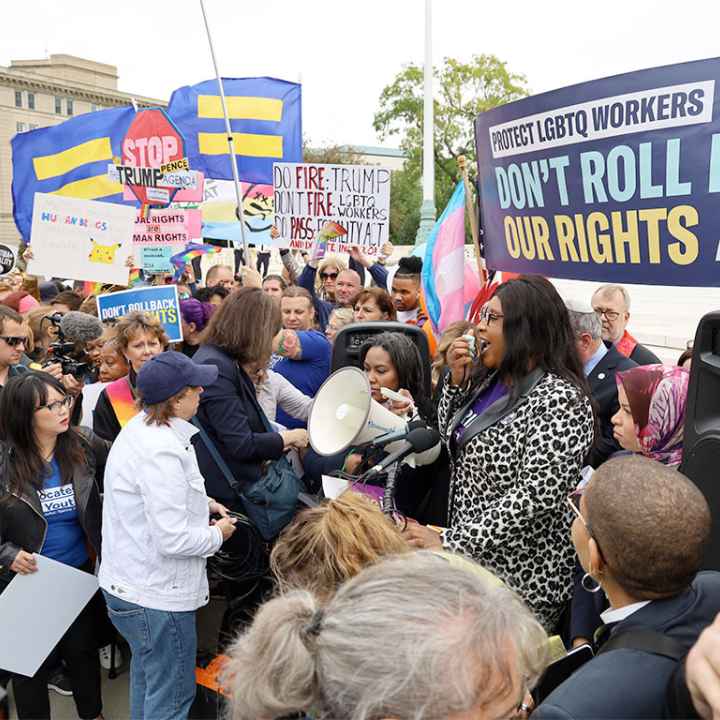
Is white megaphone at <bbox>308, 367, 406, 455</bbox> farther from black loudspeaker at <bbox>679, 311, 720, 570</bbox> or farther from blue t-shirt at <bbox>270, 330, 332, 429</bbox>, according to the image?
blue t-shirt at <bbox>270, 330, 332, 429</bbox>

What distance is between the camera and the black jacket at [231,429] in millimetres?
2965

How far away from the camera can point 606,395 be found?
11.6 ft

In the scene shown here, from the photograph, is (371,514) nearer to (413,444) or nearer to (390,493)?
(390,493)

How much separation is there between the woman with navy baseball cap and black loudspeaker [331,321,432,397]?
0.86 metres

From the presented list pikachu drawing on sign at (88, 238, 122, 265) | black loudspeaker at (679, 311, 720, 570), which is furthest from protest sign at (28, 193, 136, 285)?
black loudspeaker at (679, 311, 720, 570)

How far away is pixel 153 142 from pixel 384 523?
7.29 m

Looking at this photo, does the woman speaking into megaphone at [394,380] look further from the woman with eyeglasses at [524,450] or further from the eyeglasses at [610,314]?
the eyeglasses at [610,314]

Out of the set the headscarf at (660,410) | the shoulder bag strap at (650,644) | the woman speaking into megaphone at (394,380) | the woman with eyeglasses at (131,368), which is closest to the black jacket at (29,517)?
the woman with eyeglasses at (131,368)

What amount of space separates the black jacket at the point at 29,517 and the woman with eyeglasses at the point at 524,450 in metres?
1.60

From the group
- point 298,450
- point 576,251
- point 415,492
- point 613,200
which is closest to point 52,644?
point 298,450

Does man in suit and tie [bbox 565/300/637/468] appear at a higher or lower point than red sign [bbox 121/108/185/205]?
lower

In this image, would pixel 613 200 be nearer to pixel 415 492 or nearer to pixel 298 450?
pixel 415 492

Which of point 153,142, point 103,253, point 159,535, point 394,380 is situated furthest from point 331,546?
point 153,142

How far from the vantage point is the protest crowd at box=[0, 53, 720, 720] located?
3.68 ft
